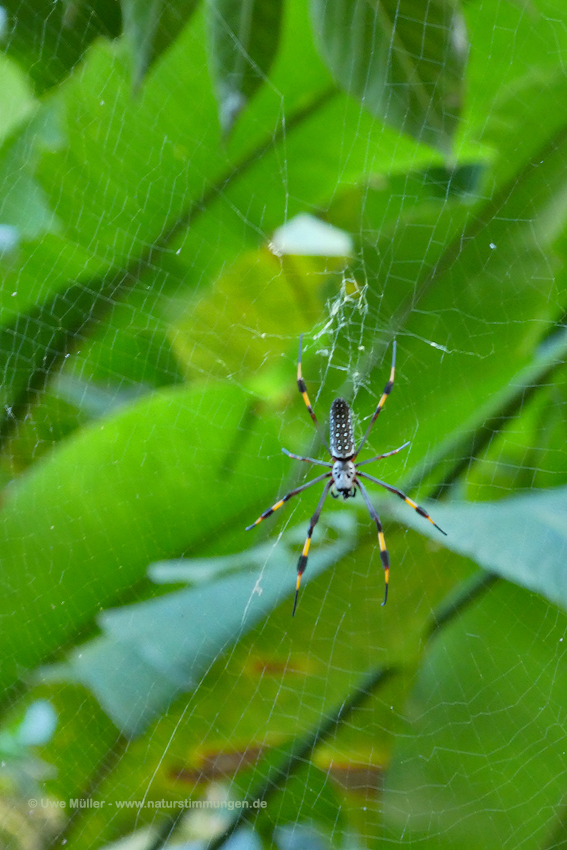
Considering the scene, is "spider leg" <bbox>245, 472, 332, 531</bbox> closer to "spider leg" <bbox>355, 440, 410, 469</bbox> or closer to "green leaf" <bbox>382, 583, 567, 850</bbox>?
"spider leg" <bbox>355, 440, 410, 469</bbox>

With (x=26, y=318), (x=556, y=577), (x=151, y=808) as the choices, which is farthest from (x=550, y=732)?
(x=26, y=318)

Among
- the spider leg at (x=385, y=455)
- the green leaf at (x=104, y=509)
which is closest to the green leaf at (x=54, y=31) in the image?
the green leaf at (x=104, y=509)

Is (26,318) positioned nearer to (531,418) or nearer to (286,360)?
(286,360)

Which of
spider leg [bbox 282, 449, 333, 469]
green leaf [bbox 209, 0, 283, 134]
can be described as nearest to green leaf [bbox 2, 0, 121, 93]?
green leaf [bbox 209, 0, 283, 134]

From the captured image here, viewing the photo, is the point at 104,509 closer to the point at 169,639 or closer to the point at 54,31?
the point at 169,639

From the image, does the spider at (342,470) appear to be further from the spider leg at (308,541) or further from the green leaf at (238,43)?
the green leaf at (238,43)
